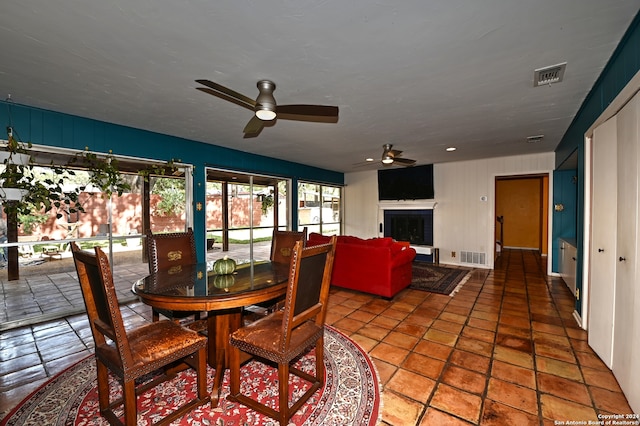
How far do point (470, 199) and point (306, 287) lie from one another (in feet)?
18.8

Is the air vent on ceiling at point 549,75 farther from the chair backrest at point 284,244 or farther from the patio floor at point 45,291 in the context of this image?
the patio floor at point 45,291

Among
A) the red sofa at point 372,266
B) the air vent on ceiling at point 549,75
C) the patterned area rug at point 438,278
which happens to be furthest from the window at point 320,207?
the air vent on ceiling at point 549,75

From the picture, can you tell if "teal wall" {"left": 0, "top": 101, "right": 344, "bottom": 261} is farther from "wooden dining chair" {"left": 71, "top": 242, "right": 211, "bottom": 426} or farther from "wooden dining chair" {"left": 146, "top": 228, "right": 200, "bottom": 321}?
"wooden dining chair" {"left": 71, "top": 242, "right": 211, "bottom": 426}

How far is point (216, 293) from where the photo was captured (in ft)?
5.82

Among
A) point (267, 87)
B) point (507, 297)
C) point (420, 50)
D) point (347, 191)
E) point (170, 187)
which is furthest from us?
point (347, 191)

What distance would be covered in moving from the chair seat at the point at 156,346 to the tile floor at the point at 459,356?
3.35 ft

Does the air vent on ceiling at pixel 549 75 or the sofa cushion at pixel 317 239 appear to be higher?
the air vent on ceiling at pixel 549 75

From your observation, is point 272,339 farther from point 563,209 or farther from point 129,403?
point 563,209

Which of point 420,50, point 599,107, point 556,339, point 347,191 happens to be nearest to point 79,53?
point 420,50

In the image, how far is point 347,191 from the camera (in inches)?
321

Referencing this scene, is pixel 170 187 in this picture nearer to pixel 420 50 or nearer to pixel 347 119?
pixel 347 119

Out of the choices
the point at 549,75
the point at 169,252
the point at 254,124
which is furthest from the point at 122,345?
the point at 549,75

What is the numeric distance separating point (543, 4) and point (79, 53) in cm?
300

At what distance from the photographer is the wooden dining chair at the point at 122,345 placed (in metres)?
1.43
